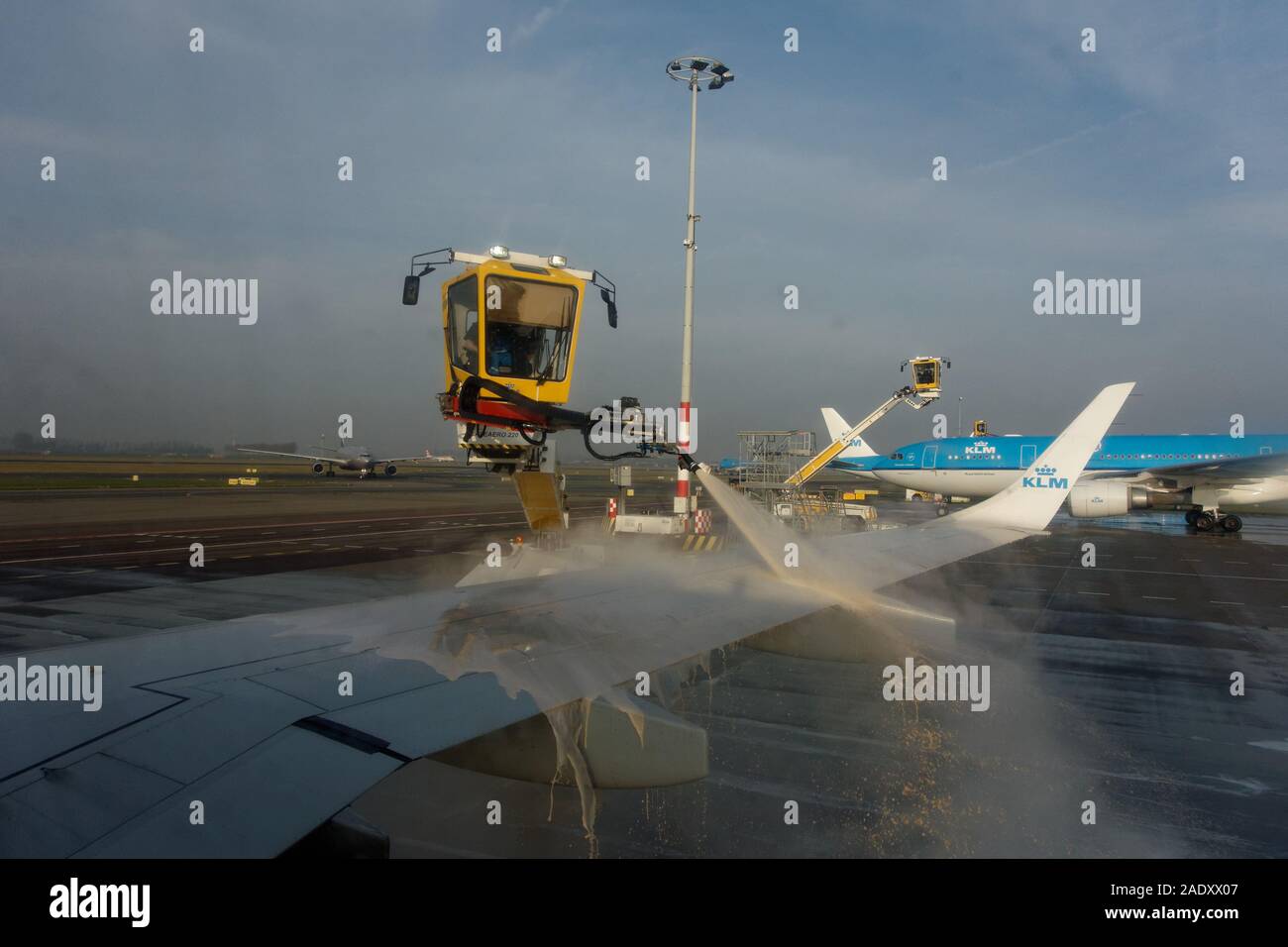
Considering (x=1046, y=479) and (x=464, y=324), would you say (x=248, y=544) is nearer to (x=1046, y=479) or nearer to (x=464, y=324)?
(x=464, y=324)

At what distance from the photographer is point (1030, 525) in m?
11.0

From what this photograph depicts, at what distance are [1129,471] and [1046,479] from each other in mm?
28294

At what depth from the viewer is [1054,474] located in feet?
35.6

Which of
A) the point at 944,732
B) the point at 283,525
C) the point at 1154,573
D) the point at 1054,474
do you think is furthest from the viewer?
the point at 283,525

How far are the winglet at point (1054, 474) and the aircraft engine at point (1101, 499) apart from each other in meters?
20.0

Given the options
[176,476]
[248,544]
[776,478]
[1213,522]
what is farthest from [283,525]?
[176,476]

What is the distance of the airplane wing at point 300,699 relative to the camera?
234 cm

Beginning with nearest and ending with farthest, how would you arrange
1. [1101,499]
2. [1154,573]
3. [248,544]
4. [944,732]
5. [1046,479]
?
[944,732] < [1046,479] < [1154,573] < [248,544] < [1101,499]

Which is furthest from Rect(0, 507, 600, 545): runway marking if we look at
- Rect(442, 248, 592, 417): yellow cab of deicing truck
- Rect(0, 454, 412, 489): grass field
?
Rect(442, 248, 592, 417): yellow cab of deicing truck

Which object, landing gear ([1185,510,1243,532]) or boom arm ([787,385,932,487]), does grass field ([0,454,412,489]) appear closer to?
boom arm ([787,385,932,487])

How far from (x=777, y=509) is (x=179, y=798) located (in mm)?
24213
